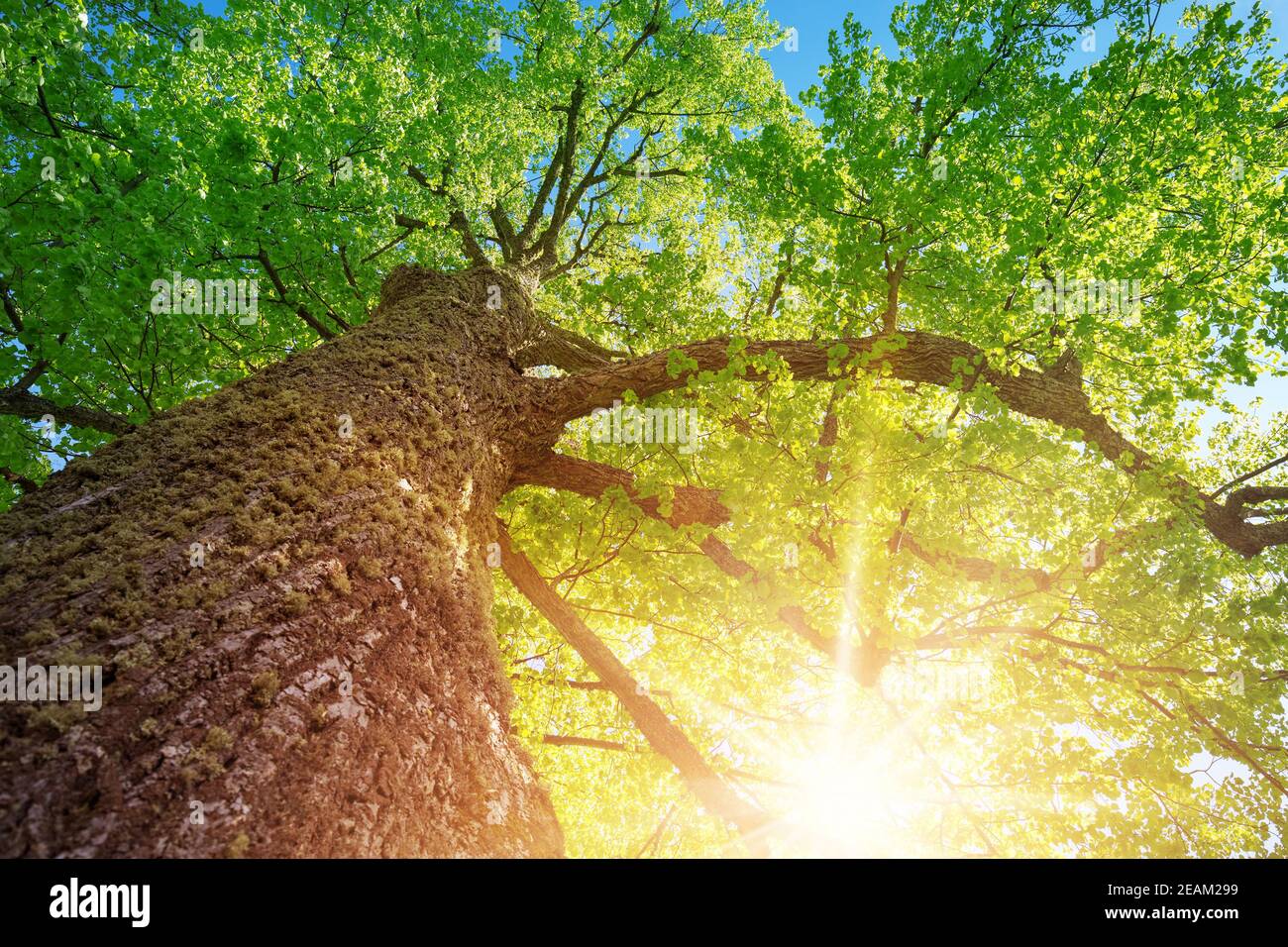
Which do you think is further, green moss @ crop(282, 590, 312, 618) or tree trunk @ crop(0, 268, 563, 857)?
green moss @ crop(282, 590, 312, 618)

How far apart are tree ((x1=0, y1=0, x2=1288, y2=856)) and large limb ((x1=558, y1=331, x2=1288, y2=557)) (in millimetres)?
47

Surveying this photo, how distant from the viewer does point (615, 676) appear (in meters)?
5.43

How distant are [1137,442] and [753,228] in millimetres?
6008

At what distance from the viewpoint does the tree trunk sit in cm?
115

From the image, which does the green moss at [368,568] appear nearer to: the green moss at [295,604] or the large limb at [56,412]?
the green moss at [295,604]

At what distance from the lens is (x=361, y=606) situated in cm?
195

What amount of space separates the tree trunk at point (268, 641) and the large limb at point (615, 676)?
7.25ft

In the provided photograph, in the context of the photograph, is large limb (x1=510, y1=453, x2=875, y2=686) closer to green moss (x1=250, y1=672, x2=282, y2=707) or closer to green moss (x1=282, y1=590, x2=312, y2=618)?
green moss (x1=282, y1=590, x2=312, y2=618)

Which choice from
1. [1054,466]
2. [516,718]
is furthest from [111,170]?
[1054,466]

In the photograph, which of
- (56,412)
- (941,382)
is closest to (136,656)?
(56,412)

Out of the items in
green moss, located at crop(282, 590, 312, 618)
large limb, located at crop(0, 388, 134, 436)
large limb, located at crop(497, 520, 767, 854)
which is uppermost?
large limb, located at crop(0, 388, 134, 436)

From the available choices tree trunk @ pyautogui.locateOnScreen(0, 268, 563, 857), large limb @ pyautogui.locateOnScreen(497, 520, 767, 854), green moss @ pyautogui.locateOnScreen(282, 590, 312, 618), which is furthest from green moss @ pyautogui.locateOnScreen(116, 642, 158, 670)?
large limb @ pyautogui.locateOnScreen(497, 520, 767, 854)
